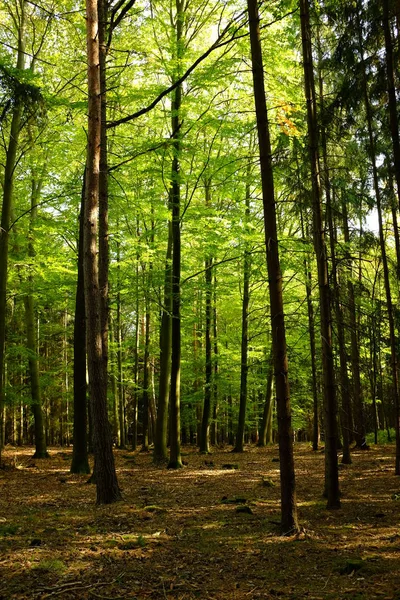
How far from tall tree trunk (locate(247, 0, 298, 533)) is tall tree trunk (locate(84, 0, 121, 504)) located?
3.09 metres

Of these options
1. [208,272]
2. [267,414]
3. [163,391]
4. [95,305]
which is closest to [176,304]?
[163,391]

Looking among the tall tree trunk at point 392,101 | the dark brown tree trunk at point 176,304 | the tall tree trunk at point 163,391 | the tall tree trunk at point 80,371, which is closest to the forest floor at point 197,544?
the tall tree trunk at point 80,371

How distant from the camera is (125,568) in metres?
4.99

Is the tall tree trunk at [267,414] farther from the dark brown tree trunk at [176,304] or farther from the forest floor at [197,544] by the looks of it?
the forest floor at [197,544]

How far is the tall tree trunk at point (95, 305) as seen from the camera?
8.32 m

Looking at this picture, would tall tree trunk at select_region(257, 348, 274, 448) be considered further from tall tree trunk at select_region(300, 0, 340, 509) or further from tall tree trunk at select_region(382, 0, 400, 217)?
tall tree trunk at select_region(382, 0, 400, 217)

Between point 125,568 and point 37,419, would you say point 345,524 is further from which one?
point 37,419

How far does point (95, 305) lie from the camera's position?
8.44m

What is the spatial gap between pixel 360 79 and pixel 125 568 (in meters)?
9.87

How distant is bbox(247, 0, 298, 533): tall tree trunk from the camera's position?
Result: 249 inches

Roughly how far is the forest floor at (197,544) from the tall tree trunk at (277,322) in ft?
1.77

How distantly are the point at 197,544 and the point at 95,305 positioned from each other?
14.1ft

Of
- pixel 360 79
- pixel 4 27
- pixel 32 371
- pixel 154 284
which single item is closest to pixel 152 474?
pixel 154 284

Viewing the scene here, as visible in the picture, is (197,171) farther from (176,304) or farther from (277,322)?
(277,322)
